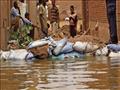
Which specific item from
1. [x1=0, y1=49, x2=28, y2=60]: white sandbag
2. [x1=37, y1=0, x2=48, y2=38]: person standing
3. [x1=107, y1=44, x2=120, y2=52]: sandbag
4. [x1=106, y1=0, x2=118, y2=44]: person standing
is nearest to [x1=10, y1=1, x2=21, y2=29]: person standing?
[x1=37, y1=0, x2=48, y2=38]: person standing

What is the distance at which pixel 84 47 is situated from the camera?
1239 cm

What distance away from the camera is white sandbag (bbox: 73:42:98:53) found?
40.6 feet

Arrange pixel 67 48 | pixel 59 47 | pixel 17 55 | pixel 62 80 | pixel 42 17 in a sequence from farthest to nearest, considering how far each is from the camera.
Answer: pixel 42 17 → pixel 17 55 → pixel 67 48 → pixel 59 47 → pixel 62 80

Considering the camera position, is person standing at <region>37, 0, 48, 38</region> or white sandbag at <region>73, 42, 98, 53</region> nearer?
white sandbag at <region>73, 42, 98, 53</region>

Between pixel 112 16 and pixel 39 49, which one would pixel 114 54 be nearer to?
pixel 112 16

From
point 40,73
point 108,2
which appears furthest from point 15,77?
point 108,2

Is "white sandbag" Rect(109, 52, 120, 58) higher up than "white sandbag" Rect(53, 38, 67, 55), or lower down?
lower down

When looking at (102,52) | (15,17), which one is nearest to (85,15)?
(15,17)

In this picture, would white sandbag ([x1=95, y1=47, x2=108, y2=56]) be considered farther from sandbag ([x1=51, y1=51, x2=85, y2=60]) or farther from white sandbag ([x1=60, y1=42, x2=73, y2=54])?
white sandbag ([x1=60, y1=42, x2=73, y2=54])

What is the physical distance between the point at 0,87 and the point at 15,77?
1.30 metres

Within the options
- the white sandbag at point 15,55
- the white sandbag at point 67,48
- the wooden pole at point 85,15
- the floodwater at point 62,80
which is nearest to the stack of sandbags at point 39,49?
the white sandbag at point 15,55

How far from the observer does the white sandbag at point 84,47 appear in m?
12.4

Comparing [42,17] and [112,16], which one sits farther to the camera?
[42,17]

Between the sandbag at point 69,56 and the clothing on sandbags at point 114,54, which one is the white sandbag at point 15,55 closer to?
the sandbag at point 69,56
